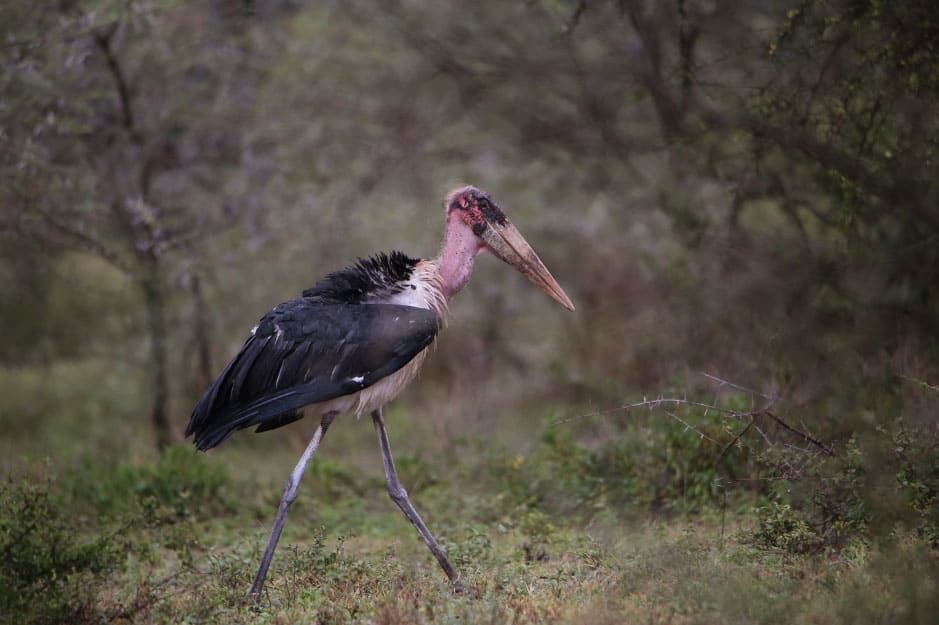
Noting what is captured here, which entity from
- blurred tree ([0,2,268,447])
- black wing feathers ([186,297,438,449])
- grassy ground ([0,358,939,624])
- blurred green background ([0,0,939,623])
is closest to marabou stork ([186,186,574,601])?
black wing feathers ([186,297,438,449])

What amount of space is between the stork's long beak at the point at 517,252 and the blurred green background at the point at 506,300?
446 millimetres

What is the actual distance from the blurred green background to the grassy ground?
1.1 inches

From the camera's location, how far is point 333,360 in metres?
6.00

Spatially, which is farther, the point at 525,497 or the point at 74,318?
the point at 74,318

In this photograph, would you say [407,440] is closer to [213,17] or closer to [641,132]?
[641,132]

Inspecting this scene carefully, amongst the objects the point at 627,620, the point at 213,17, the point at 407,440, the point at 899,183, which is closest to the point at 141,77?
the point at 213,17

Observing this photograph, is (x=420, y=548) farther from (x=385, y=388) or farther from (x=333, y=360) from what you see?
(x=333, y=360)

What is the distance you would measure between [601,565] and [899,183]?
119 inches

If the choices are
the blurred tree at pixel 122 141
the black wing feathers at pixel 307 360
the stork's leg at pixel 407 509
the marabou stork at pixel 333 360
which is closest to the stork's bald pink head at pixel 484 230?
the marabou stork at pixel 333 360

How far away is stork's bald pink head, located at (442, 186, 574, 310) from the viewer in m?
6.55

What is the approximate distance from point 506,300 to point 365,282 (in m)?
6.41

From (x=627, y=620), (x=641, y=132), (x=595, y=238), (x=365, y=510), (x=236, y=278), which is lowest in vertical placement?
(x=365, y=510)

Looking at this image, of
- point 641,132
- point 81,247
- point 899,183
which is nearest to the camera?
point 899,183

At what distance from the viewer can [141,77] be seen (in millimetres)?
10422
